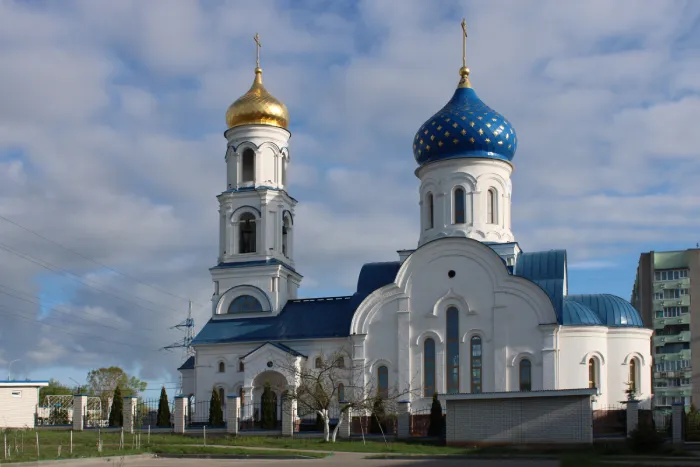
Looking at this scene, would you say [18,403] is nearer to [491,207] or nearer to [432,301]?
[432,301]

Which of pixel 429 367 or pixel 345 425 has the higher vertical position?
pixel 429 367

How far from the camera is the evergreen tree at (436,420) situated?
92.4ft

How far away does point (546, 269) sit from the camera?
32.2 m

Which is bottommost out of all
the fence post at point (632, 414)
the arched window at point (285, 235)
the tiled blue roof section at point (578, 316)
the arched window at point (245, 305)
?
the fence post at point (632, 414)

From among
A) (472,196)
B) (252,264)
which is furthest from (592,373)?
(252,264)

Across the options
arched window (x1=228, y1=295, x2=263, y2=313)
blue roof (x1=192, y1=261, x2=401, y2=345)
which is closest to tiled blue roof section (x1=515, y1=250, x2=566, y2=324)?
blue roof (x1=192, y1=261, x2=401, y2=345)

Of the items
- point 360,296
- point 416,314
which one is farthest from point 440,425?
point 360,296

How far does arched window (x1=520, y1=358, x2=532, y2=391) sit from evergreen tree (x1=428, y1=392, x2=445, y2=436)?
2.99 meters

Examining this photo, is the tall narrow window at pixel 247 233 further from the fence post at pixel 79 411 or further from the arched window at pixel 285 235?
the fence post at pixel 79 411

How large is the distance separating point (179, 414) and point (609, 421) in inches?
508

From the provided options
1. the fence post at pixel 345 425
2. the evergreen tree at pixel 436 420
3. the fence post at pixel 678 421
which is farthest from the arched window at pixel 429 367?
the fence post at pixel 678 421

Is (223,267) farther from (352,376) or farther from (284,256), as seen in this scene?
(352,376)

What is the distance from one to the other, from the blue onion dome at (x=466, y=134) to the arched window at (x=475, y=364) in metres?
6.42

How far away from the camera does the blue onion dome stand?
110 feet
